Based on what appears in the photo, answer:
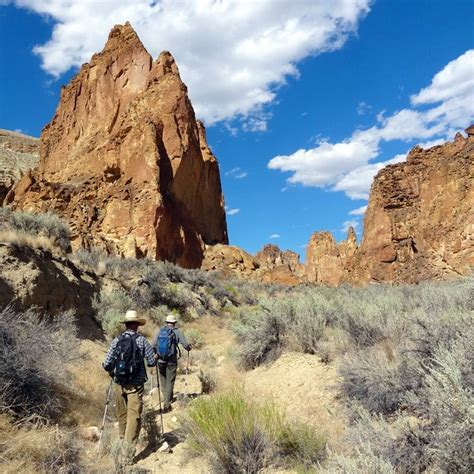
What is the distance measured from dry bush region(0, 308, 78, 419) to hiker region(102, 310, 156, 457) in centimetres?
72

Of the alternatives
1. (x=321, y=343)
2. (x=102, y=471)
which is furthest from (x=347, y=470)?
(x=321, y=343)

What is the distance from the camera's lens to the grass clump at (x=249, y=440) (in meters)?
4.19

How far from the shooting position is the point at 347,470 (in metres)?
2.86

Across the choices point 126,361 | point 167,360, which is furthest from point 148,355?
point 167,360

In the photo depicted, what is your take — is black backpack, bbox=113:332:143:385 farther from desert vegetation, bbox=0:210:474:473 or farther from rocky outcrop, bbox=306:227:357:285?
rocky outcrop, bbox=306:227:357:285

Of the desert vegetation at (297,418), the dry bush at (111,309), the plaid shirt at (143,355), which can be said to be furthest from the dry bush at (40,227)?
the plaid shirt at (143,355)

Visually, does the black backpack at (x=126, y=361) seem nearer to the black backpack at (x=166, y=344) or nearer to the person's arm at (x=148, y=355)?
the person's arm at (x=148, y=355)

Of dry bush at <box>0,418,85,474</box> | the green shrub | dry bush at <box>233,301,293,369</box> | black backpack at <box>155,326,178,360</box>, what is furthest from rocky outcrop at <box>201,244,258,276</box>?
dry bush at <box>0,418,85,474</box>

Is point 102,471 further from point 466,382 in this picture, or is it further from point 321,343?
point 321,343

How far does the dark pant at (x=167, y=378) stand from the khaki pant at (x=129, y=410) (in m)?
1.91

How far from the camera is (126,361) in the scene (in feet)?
17.8

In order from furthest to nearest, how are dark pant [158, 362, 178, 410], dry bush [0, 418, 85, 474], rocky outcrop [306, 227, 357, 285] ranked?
1. rocky outcrop [306, 227, 357, 285]
2. dark pant [158, 362, 178, 410]
3. dry bush [0, 418, 85, 474]

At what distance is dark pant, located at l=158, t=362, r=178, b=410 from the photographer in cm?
751

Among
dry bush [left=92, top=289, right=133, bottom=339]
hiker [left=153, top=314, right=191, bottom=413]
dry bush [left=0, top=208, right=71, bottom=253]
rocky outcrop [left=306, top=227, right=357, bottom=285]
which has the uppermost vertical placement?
rocky outcrop [left=306, top=227, right=357, bottom=285]
